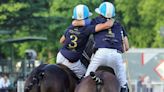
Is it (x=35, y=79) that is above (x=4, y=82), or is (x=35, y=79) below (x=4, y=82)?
above

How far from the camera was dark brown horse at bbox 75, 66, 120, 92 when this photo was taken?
12062 mm

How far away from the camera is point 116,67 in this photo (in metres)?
12.9

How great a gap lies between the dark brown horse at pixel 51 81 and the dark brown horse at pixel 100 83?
1.16 m

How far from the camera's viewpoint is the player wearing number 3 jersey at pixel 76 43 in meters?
13.7

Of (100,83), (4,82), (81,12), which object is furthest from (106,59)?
(4,82)

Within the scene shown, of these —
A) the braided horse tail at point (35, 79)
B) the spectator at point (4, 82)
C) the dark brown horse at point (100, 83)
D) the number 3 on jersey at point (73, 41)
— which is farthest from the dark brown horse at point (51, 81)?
the spectator at point (4, 82)

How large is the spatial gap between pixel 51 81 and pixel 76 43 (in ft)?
3.03

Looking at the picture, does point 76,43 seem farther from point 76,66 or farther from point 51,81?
point 51,81

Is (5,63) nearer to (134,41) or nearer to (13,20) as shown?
(13,20)

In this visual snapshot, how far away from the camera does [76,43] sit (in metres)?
13.8

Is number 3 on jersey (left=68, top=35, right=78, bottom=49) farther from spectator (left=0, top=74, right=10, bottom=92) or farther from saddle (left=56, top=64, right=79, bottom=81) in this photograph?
spectator (left=0, top=74, right=10, bottom=92)

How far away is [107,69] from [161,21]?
1896 inches

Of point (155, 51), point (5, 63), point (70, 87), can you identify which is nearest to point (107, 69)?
Answer: point (70, 87)

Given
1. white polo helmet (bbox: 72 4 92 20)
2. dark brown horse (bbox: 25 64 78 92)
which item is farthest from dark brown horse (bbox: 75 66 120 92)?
white polo helmet (bbox: 72 4 92 20)
